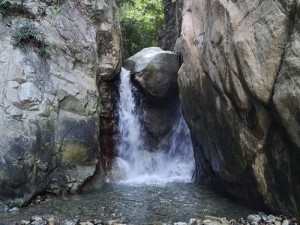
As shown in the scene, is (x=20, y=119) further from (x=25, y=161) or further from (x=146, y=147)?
(x=146, y=147)

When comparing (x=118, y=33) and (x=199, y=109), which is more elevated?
(x=118, y=33)

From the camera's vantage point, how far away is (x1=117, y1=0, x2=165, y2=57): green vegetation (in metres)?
20.0

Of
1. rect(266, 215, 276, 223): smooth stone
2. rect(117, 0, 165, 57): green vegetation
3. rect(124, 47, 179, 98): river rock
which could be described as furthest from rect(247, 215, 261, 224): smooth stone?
rect(117, 0, 165, 57): green vegetation

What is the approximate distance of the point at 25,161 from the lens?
8.70 meters

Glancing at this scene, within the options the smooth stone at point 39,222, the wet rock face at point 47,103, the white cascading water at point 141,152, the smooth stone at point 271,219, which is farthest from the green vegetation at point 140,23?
the smooth stone at point 271,219

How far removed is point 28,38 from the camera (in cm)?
1012

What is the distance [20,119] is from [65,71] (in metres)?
2.30

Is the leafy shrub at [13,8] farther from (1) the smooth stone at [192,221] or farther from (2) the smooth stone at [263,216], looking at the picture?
(2) the smooth stone at [263,216]

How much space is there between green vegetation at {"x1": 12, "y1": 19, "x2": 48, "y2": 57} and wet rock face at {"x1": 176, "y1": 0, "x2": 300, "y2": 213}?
4338 mm

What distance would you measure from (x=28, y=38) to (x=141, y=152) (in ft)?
20.4

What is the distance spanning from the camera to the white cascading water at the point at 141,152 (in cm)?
1334

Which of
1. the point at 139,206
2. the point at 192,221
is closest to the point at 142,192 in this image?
the point at 139,206

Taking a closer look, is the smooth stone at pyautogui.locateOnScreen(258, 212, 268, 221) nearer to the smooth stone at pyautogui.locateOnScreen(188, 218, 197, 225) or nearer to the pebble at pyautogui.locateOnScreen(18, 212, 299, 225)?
the pebble at pyautogui.locateOnScreen(18, 212, 299, 225)

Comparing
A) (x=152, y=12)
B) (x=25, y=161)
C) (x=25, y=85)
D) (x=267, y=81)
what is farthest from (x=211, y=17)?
(x=152, y=12)
